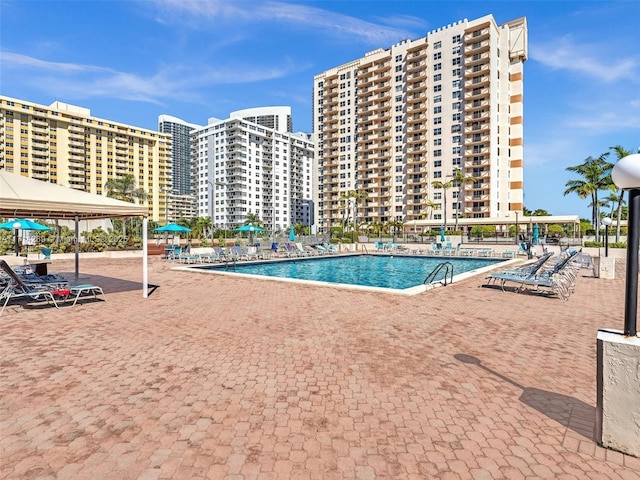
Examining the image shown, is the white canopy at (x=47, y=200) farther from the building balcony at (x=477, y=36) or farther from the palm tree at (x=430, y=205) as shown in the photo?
the building balcony at (x=477, y=36)

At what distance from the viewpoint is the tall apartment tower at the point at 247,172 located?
346 feet

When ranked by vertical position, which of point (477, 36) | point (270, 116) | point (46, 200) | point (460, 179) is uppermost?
point (270, 116)

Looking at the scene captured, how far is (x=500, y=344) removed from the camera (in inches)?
213

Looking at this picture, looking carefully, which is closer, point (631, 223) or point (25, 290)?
point (631, 223)

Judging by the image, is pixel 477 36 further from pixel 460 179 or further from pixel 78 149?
pixel 78 149

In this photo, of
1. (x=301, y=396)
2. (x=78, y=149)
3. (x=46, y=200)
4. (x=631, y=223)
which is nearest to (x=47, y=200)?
(x=46, y=200)

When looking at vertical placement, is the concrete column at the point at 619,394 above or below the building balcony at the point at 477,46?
below

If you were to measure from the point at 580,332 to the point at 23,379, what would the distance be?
323 inches

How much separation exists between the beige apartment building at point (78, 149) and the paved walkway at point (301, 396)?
81203mm

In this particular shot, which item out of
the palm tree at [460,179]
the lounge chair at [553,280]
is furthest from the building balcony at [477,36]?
the lounge chair at [553,280]

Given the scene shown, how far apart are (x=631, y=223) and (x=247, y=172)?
10929 centimetres

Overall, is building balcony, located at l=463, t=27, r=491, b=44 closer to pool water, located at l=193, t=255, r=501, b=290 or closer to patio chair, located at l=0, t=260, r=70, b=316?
pool water, located at l=193, t=255, r=501, b=290

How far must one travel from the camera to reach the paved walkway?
2.63m

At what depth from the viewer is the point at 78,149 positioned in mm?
92375
